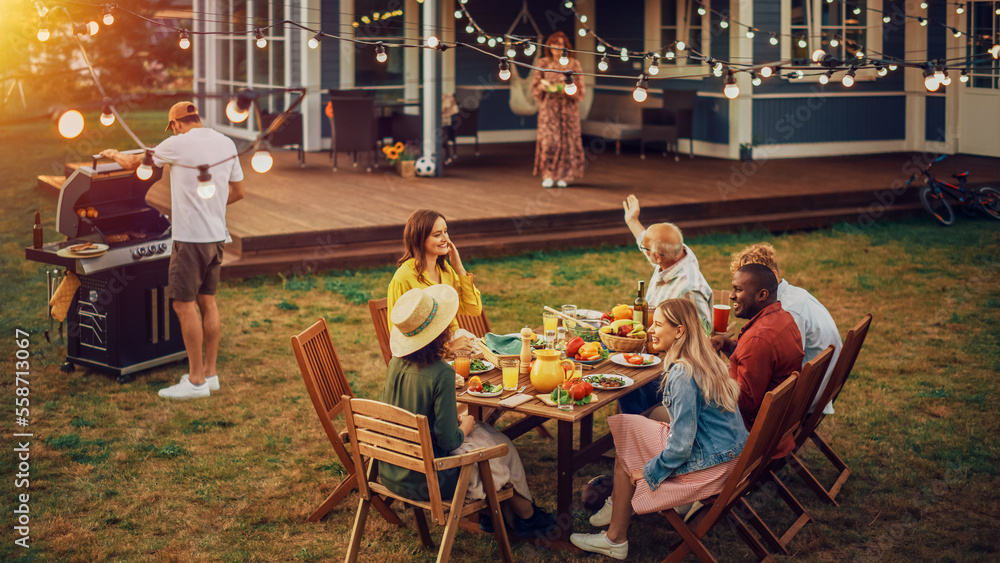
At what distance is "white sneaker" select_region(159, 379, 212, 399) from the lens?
5.66 meters

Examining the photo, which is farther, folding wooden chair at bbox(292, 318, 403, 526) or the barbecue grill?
the barbecue grill

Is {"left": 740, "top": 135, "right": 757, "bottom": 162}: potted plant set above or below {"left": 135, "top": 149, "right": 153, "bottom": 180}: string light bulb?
above

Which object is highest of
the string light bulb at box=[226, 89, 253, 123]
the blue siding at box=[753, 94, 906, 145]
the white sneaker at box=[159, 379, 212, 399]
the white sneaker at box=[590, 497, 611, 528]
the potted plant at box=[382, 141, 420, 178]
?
the blue siding at box=[753, 94, 906, 145]

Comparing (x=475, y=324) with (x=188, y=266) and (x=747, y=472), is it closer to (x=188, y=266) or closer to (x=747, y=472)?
(x=188, y=266)

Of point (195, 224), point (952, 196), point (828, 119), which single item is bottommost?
point (195, 224)

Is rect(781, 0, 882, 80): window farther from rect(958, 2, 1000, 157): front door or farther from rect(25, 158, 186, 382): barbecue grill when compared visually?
rect(25, 158, 186, 382): barbecue grill

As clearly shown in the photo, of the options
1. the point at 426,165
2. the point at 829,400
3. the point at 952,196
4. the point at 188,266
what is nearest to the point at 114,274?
the point at 188,266

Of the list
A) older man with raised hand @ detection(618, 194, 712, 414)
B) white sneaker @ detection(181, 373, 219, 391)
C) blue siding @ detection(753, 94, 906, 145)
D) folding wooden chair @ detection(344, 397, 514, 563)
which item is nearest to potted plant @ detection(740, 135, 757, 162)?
blue siding @ detection(753, 94, 906, 145)

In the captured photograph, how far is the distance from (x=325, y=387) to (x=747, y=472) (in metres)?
1.82

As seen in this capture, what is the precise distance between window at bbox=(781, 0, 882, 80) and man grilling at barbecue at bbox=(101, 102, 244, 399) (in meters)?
10.0

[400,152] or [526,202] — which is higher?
[400,152]

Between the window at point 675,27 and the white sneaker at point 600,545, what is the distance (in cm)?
1118

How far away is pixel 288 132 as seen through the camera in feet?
41.7

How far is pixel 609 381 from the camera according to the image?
3986 millimetres
